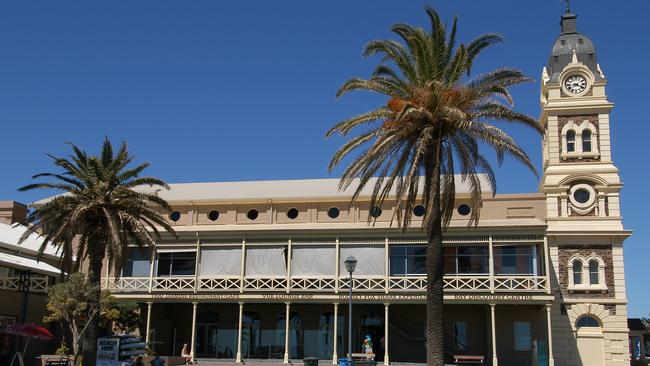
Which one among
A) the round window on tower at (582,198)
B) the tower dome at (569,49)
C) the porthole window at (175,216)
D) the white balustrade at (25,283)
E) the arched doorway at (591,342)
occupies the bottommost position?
the arched doorway at (591,342)

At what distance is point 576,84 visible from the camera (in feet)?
137

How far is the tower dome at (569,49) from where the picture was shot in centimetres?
4259

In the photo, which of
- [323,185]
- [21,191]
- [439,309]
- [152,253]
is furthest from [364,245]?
[21,191]

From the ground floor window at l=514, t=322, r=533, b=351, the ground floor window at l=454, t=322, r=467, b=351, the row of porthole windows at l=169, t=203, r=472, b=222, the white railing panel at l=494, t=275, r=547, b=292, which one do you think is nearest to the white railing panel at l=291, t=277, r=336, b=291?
the row of porthole windows at l=169, t=203, r=472, b=222

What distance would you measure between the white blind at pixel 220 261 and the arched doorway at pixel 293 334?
3676 millimetres

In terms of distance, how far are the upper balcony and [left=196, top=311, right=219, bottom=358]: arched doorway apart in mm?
2795

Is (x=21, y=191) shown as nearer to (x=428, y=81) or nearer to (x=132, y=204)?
(x=132, y=204)

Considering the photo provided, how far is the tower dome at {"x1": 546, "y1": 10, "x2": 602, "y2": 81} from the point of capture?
42.6 m

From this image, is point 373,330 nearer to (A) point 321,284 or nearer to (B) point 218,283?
(A) point 321,284

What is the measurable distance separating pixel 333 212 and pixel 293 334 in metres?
7.06

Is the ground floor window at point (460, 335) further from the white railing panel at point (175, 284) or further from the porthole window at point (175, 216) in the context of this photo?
the porthole window at point (175, 216)

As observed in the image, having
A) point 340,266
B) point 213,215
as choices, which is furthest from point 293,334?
point 213,215

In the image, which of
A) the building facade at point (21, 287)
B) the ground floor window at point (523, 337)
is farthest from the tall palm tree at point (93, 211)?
the ground floor window at point (523, 337)

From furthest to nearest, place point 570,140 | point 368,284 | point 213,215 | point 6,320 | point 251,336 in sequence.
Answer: point 213,215
point 570,140
point 251,336
point 6,320
point 368,284
